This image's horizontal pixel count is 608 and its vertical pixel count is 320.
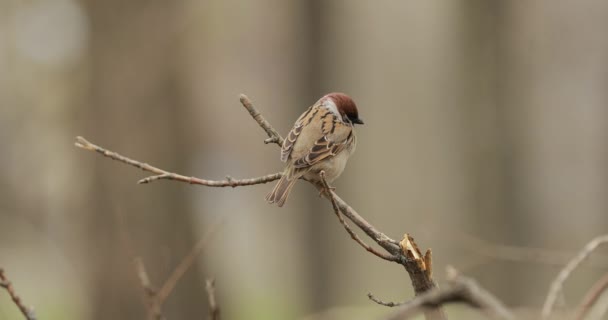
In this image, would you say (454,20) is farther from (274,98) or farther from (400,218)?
(400,218)

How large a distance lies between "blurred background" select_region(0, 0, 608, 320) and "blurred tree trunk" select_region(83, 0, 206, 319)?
0.02 meters

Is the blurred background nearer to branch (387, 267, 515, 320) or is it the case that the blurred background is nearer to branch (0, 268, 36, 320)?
branch (0, 268, 36, 320)

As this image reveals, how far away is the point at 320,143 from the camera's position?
201 inches

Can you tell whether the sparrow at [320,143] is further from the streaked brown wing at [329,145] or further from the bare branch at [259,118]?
the bare branch at [259,118]

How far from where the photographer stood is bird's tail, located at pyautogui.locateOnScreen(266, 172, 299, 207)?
4.42 meters

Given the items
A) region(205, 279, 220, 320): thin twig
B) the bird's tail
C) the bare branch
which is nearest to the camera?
region(205, 279, 220, 320): thin twig

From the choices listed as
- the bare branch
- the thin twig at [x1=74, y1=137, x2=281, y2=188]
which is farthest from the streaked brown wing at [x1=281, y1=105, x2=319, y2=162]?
the thin twig at [x1=74, y1=137, x2=281, y2=188]

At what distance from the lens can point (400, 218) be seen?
20141 mm

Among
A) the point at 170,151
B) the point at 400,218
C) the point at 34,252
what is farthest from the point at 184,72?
the point at 400,218

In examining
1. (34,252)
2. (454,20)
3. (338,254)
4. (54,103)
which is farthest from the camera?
(338,254)

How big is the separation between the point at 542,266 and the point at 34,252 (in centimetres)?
733

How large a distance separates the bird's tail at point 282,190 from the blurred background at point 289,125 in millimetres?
239

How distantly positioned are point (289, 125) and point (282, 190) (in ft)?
33.2

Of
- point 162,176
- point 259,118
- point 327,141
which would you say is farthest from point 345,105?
point 162,176
